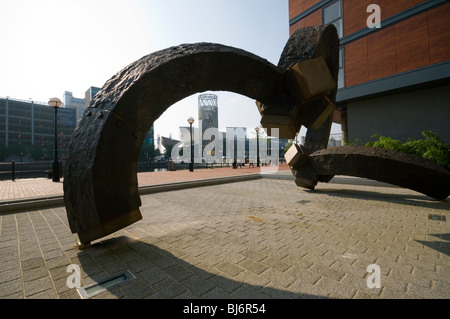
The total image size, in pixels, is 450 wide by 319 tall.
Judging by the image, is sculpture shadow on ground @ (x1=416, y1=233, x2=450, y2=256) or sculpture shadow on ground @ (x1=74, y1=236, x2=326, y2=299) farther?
sculpture shadow on ground @ (x1=416, y1=233, x2=450, y2=256)

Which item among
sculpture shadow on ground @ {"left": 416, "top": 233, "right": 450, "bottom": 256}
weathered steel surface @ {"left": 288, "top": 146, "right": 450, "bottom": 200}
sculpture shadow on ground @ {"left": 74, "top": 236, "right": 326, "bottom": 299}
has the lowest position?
sculpture shadow on ground @ {"left": 74, "top": 236, "right": 326, "bottom": 299}

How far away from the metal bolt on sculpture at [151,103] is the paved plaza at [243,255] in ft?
1.69

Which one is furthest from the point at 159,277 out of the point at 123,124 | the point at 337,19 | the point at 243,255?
the point at 337,19

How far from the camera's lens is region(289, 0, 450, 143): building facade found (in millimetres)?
12547

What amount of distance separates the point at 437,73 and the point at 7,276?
18.7m

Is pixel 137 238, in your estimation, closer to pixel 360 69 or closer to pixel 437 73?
pixel 437 73

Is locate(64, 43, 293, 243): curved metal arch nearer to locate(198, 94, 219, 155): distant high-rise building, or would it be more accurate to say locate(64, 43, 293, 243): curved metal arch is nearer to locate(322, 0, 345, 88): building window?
locate(322, 0, 345, 88): building window

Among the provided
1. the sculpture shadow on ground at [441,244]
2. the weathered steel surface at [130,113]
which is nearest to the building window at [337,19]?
the sculpture shadow on ground at [441,244]

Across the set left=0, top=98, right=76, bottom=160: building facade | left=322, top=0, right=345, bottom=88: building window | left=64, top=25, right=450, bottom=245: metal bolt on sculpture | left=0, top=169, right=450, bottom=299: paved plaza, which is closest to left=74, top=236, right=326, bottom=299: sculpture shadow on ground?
left=0, top=169, right=450, bottom=299: paved plaza

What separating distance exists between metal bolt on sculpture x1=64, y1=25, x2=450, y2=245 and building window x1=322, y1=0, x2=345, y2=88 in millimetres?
15507

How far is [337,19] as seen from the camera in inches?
669

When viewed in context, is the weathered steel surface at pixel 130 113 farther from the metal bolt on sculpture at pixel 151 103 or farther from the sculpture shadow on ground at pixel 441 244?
the sculpture shadow on ground at pixel 441 244

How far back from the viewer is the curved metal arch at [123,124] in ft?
8.27
